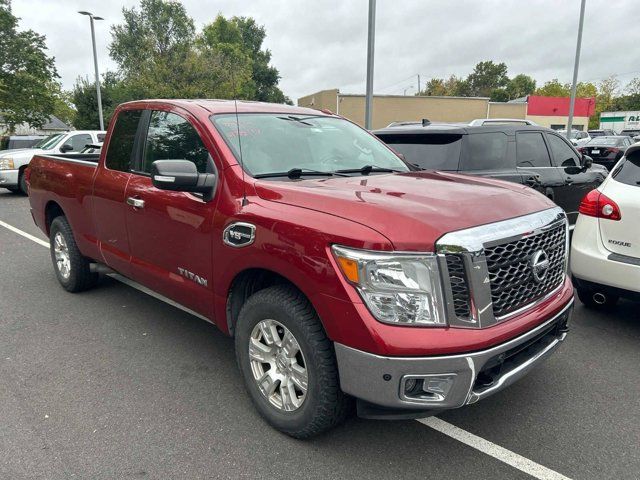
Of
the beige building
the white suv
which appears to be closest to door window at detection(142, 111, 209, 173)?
the white suv

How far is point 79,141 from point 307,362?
13.8 metres

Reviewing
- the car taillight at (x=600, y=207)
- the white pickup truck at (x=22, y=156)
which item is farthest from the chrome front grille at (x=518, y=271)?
the white pickup truck at (x=22, y=156)

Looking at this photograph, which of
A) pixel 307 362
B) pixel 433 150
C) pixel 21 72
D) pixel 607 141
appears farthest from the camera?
pixel 21 72

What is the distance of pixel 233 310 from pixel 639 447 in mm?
2429

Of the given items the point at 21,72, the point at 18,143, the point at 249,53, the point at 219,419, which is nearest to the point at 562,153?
the point at 219,419

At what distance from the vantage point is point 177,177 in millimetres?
2918

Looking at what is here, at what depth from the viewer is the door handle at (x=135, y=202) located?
12.2 feet

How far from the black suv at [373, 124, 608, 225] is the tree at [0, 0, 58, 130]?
101ft

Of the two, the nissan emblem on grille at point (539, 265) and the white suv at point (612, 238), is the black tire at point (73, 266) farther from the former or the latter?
the white suv at point (612, 238)

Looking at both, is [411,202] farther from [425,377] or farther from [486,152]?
[486,152]

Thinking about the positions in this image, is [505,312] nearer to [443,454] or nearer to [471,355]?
[471,355]

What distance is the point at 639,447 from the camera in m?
2.71

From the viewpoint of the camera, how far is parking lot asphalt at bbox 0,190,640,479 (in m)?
2.57

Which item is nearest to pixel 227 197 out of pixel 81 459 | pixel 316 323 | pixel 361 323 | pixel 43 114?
pixel 316 323
